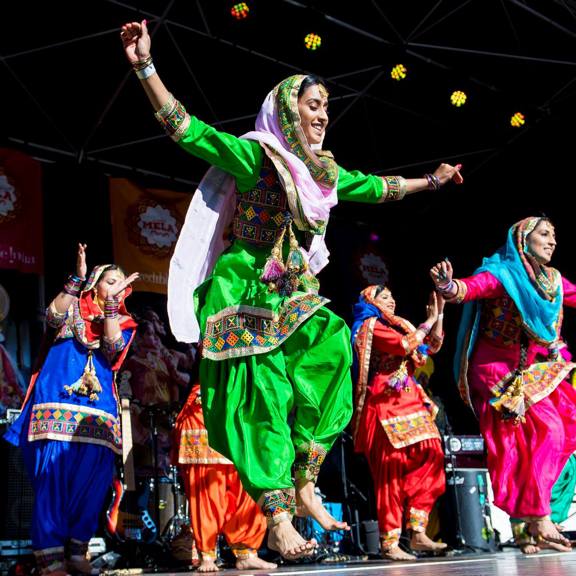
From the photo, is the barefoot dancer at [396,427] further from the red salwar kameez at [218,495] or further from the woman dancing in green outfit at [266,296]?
the woman dancing in green outfit at [266,296]

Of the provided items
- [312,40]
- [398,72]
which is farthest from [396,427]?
[398,72]

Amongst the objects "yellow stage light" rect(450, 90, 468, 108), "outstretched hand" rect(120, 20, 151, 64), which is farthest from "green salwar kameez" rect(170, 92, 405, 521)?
"yellow stage light" rect(450, 90, 468, 108)

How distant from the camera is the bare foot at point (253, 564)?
4684 mm

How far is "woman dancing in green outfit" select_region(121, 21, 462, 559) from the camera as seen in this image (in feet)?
8.99

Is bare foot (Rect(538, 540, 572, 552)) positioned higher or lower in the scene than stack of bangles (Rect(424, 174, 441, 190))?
lower

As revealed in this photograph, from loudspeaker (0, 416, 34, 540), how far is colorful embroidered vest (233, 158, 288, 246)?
119 inches

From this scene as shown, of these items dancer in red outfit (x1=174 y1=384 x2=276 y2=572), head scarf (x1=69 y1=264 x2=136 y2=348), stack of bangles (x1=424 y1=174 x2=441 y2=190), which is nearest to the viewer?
stack of bangles (x1=424 y1=174 x2=441 y2=190)

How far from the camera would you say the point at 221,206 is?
3.04 meters

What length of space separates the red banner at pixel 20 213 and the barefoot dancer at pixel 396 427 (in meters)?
2.81

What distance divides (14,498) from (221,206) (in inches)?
125

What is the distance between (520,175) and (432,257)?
4.77 ft

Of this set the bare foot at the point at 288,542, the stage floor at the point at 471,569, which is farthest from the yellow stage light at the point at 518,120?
the bare foot at the point at 288,542

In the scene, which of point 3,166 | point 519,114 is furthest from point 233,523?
point 519,114

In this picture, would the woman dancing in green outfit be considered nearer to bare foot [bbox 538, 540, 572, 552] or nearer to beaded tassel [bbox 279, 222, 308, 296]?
beaded tassel [bbox 279, 222, 308, 296]
